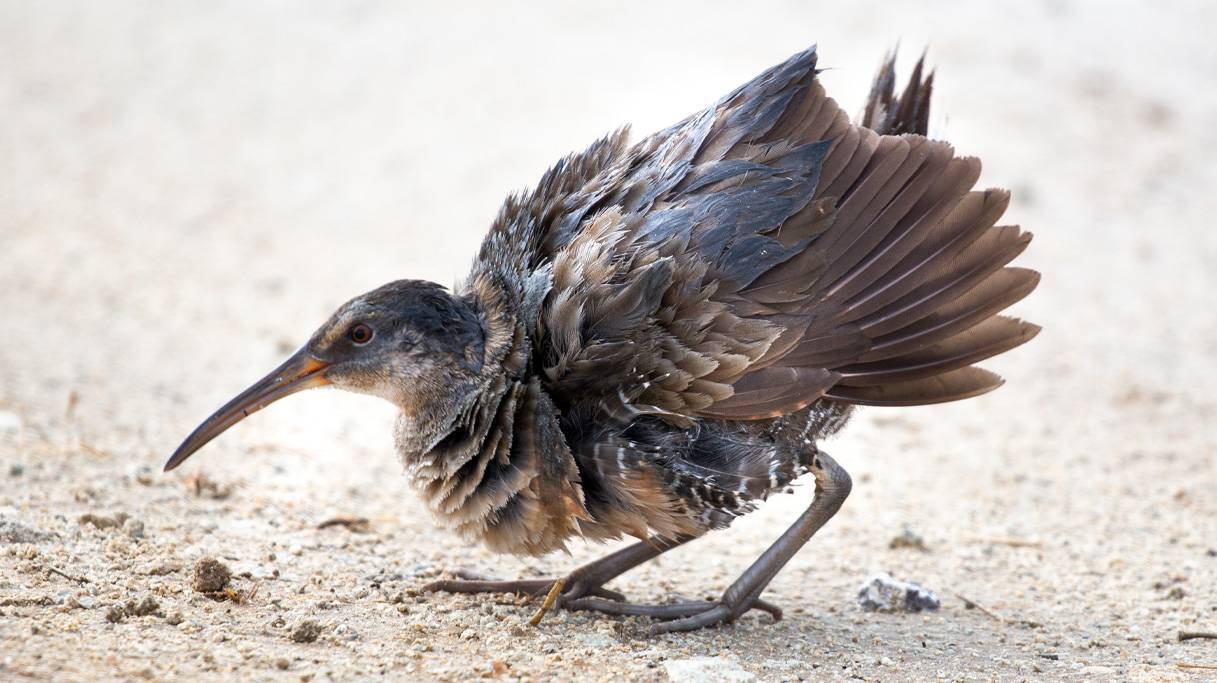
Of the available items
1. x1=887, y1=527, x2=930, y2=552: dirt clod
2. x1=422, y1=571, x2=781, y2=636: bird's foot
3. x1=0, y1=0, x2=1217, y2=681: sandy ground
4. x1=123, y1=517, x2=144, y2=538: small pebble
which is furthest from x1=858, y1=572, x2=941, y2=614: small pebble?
x1=123, y1=517, x2=144, y2=538: small pebble

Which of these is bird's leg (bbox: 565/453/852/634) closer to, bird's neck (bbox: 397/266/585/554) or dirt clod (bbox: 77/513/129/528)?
bird's neck (bbox: 397/266/585/554)

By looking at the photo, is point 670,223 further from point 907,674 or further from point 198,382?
point 198,382

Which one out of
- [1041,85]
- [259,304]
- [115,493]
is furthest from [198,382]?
[1041,85]

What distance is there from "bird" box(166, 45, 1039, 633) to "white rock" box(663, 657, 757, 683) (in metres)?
0.43

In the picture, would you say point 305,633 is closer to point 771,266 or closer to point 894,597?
point 771,266

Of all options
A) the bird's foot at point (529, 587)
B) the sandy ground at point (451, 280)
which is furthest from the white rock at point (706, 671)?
the bird's foot at point (529, 587)

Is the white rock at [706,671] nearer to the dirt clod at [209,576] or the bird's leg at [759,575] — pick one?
the bird's leg at [759,575]

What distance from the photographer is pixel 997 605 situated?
4.75 metres

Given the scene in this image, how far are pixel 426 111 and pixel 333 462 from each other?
5.54m

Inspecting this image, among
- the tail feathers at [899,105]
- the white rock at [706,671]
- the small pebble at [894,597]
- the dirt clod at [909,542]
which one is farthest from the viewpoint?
the dirt clod at [909,542]

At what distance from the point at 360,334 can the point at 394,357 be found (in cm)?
15

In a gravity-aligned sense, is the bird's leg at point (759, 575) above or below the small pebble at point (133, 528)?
below

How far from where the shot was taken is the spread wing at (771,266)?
4.02m

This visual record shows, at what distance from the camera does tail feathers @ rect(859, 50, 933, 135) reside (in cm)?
509
